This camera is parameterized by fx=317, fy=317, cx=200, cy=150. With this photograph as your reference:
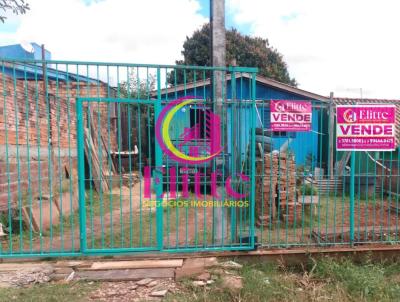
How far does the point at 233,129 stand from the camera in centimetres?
431

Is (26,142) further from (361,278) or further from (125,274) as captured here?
(361,278)

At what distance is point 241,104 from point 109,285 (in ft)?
9.03

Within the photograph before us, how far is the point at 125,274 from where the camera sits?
12.4 ft

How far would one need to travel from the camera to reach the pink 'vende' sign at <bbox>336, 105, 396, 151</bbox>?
14.2 ft

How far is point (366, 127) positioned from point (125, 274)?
372 cm

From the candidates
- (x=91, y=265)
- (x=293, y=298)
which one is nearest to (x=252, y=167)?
(x=293, y=298)

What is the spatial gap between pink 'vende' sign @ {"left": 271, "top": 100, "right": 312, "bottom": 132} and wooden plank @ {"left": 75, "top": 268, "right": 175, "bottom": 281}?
233cm

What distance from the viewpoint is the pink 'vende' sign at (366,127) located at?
4.33 m

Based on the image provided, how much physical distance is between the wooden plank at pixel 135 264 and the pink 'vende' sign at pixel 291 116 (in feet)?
7.29

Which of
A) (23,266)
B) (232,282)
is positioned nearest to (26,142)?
(23,266)

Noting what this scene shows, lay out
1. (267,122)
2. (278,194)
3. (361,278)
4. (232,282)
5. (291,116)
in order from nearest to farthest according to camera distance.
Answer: (232,282), (361,278), (291,116), (278,194), (267,122)

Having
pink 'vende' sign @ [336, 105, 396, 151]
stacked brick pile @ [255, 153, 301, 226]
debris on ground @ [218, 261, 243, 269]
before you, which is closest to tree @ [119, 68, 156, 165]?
debris on ground @ [218, 261, 243, 269]

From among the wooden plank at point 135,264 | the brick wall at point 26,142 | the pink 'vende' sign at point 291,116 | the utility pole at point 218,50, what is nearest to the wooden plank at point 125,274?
the wooden plank at point 135,264

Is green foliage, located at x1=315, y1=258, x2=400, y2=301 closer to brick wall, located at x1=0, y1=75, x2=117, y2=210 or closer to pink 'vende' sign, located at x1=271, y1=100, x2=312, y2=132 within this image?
pink 'vende' sign, located at x1=271, y1=100, x2=312, y2=132
